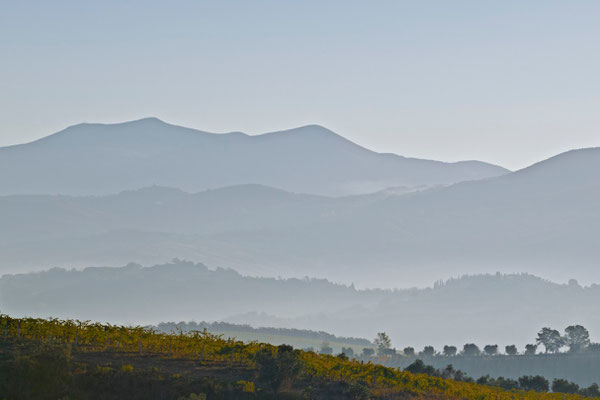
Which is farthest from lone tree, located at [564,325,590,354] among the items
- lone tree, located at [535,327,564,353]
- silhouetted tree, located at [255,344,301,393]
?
silhouetted tree, located at [255,344,301,393]

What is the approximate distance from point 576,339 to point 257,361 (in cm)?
12293

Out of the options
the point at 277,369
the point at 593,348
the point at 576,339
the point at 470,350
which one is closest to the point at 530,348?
the point at 593,348

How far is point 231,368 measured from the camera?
5906 cm

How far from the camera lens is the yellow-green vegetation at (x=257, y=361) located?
56000mm

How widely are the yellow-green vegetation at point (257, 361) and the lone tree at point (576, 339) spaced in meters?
105

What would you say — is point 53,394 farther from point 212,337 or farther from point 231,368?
point 212,337

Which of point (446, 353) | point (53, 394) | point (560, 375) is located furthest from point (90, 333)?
point (446, 353)

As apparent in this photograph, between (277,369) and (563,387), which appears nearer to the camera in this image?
(277,369)

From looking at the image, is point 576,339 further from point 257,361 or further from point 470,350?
point 257,361

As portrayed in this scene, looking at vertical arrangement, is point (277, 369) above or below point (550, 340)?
below

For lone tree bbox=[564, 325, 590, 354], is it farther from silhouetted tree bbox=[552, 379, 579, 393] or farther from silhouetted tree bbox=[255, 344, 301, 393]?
silhouetted tree bbox=[255, 344, 301, 393]

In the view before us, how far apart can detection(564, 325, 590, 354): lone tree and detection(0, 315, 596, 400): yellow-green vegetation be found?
345 feet

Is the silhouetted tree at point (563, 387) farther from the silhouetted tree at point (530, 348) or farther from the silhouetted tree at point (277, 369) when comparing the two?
the silhouetted tree at point (530, 348)

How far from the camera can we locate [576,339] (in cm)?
16988
